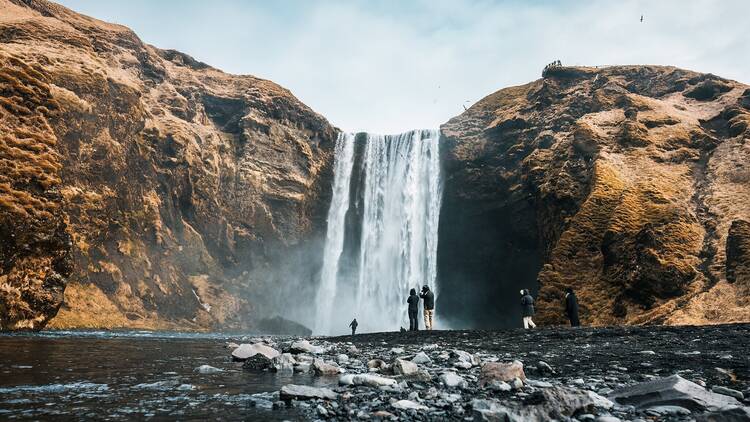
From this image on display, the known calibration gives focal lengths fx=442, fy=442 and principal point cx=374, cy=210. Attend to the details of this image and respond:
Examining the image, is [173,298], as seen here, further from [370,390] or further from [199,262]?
[370,390]

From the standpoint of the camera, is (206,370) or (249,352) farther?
(249,352)

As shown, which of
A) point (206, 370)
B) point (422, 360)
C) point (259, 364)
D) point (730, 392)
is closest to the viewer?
point (730, 392)

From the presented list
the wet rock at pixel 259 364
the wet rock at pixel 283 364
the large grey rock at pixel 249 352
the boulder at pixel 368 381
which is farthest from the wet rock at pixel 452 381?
the large grey rock at pixel 249 352

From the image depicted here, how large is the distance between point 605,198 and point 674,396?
2608cm

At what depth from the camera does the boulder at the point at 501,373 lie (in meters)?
6.36

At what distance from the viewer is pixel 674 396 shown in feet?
15.2

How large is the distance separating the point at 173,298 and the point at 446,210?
28332mm

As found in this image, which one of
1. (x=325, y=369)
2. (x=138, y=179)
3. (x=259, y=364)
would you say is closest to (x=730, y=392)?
(x=325, y=369)

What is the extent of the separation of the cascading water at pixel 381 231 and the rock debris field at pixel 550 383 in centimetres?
3416

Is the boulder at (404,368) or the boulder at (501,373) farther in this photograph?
the boulder at (404,368)

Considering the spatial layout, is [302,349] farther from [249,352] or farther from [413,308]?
[413,308]

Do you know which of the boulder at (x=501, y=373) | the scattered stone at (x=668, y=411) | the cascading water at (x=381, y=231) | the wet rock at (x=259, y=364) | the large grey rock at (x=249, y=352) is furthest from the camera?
the cascading water at (x=381, y=231)

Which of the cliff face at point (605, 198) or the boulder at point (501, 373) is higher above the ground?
the cliff face at point (605, 198)

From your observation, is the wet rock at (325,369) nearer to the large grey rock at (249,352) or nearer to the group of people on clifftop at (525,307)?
the large grey rock at (249,352)
